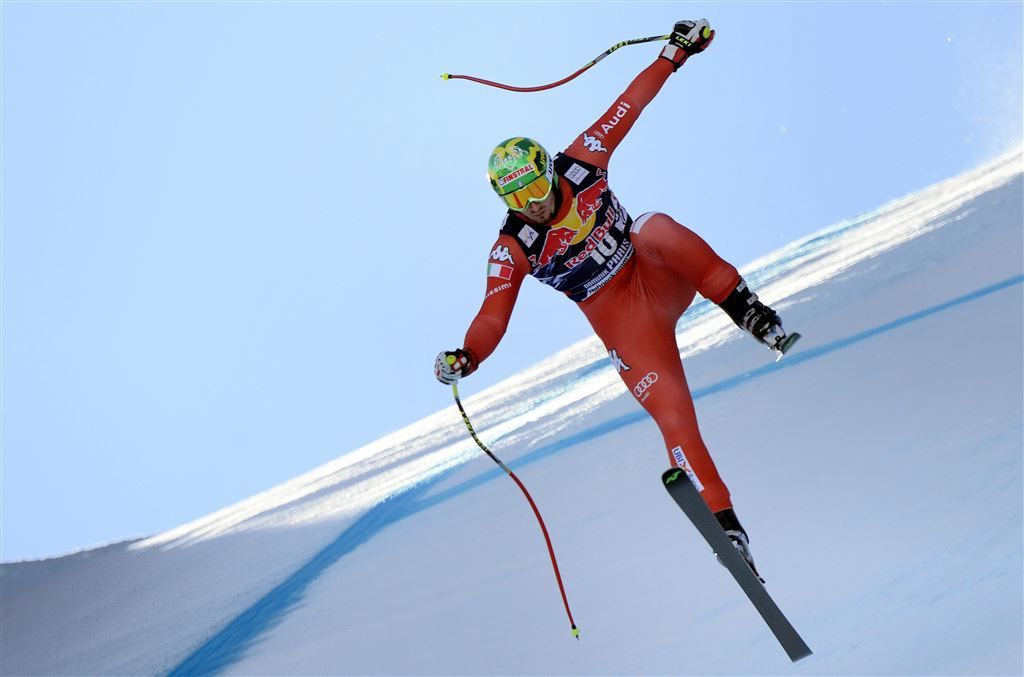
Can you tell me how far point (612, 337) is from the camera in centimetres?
488

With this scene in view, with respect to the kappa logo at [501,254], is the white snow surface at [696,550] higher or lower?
lower

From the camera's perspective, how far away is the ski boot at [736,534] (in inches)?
160

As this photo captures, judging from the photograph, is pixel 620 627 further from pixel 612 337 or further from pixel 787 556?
pixel 612 337

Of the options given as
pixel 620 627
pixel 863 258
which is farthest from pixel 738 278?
pixel 863 258

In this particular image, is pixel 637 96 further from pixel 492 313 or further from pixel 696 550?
pixel 696 550

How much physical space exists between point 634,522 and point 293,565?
12.4ft

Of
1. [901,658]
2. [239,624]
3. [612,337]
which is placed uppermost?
[612,337]

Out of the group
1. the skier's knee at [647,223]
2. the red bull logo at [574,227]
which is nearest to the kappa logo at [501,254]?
the red bull logo at [574,227]

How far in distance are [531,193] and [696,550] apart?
1.84 metres

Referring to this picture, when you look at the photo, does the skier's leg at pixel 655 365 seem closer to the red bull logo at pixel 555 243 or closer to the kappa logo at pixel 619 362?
the kappa logo at pixel 619 362

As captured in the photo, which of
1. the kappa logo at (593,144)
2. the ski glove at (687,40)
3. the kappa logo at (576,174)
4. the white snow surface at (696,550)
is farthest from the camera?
the ski glove at (687,40)

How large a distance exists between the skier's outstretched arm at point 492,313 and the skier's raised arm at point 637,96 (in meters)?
0.58

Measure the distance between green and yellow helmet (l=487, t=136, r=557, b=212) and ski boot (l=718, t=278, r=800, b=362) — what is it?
880 millimetres

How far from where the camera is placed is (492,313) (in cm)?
452
